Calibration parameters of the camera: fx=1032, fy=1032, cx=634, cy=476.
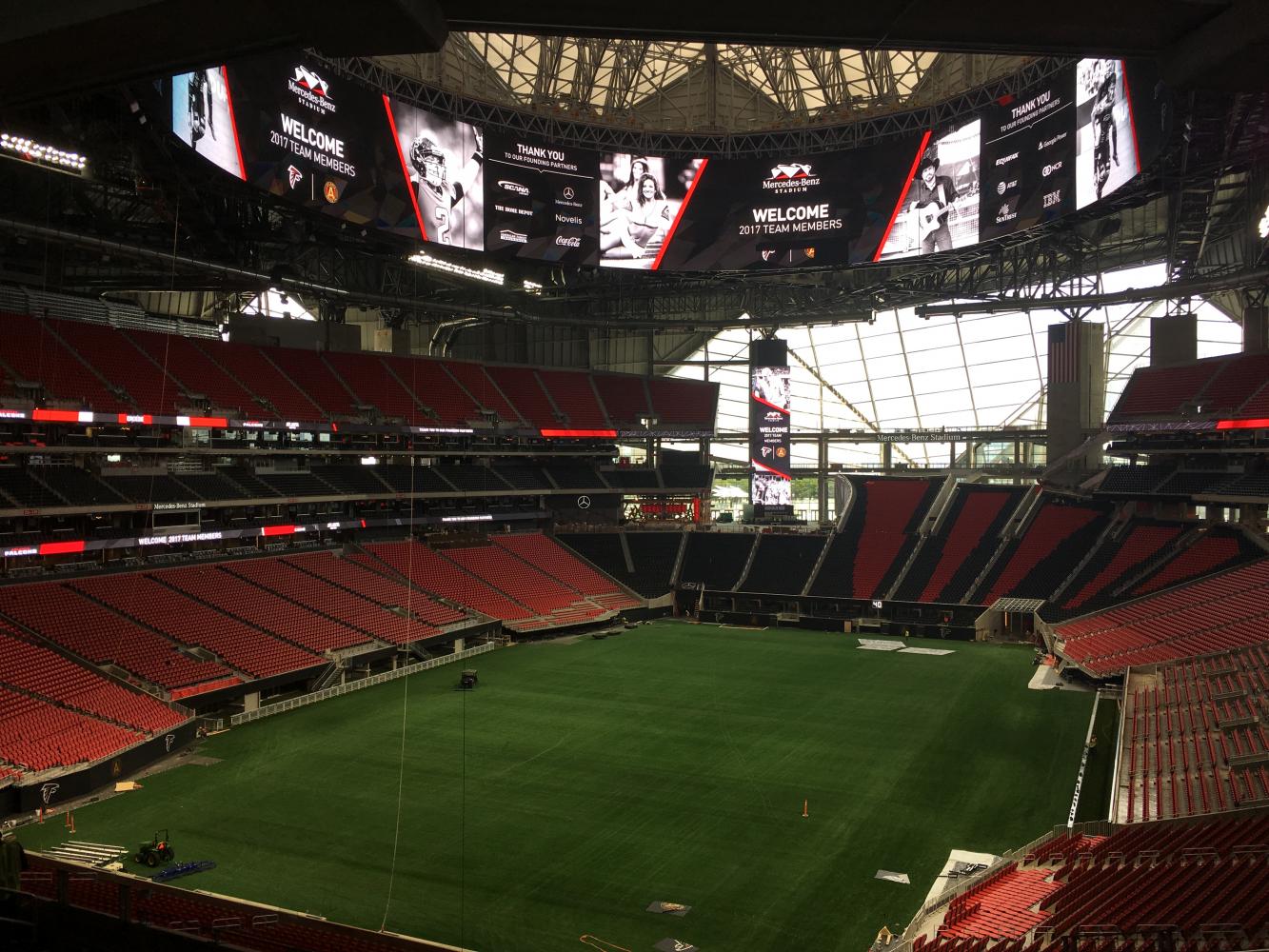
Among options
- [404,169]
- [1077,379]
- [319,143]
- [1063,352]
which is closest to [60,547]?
[319,143]

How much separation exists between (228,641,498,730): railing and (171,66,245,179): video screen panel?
57.2 ft

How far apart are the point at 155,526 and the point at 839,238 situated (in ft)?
106

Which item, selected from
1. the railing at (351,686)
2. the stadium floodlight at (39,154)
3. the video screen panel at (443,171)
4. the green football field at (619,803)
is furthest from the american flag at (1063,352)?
the stadium floodlight at (39,154)

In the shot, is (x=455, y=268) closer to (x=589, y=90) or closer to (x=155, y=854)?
(x=589, y=90)

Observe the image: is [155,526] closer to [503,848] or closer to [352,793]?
[352,793]

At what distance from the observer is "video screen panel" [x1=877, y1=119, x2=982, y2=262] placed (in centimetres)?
4588

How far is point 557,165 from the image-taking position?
49.2 meters

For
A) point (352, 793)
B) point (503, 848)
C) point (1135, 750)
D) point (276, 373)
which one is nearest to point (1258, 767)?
point (1135, 750)

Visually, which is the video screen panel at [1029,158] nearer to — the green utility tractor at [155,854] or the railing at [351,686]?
the railing at [351,686]

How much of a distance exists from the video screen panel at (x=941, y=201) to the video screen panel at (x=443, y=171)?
1893 centimetres

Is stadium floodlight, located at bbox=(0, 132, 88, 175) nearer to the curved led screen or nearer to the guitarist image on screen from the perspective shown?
the curved led screen

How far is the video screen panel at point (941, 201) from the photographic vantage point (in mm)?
45875

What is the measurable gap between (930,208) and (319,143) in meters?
26.8

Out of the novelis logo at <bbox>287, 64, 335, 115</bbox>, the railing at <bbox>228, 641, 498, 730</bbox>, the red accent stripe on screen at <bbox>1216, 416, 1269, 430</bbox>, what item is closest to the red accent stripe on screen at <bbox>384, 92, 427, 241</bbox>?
the novelis logo at <bbox>287, 64, 335, 115</bbox>
